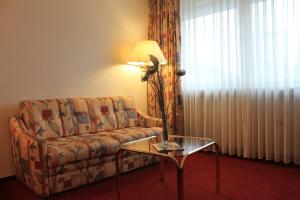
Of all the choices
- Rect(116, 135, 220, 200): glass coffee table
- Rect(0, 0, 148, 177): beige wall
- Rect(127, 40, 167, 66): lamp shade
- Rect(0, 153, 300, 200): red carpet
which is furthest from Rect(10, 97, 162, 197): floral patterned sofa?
Rect(127, 40, 167, 66): lamp shade

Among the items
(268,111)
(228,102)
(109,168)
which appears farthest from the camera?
(228,102)

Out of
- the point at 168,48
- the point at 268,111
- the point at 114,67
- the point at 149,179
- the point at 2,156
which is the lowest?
the point at 149,179

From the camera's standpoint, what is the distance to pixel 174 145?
2119 millimetres

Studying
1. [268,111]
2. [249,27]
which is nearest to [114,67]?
[249,27]

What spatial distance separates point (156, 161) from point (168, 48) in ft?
5.68

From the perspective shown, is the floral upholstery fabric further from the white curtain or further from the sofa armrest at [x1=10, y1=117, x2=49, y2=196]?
Result: the white curtain

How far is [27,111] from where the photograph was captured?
2766mm

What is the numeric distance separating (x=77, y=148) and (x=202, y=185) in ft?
4.03

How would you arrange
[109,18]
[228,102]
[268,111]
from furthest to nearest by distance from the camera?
[109,18] < [228,102] < [268,111]

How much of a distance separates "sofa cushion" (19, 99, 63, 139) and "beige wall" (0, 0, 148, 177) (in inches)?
8.1

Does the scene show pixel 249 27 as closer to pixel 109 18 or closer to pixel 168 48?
pixel 168 48

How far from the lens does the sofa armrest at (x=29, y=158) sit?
2225mm

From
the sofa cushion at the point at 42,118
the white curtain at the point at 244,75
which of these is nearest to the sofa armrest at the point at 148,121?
the white curtain at the point at 244,75

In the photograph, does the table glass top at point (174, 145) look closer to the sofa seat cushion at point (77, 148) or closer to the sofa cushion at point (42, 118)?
the sofa seat cushion at point (77, 148)
